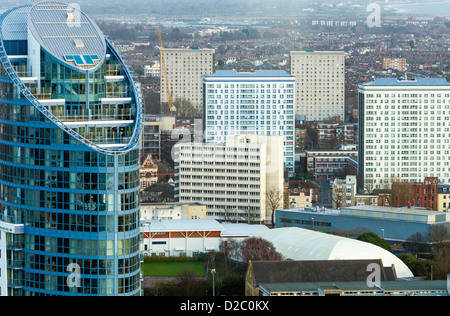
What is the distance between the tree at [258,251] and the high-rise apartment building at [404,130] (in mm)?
16380

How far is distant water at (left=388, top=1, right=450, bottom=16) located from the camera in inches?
2586

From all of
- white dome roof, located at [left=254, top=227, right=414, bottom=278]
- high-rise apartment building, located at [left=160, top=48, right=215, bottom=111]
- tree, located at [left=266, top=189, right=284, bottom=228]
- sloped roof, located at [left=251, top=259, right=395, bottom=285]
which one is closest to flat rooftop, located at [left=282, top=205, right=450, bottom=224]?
tree, located at [left=266, top=189, right=284, bottom=228]

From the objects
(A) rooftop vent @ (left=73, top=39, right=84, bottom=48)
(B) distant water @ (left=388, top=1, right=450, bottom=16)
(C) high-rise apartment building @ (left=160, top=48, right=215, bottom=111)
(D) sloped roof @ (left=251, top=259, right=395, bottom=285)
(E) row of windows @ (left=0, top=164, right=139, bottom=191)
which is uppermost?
(B) distant water @ (left=388, top=1, right=450, bottom=16)

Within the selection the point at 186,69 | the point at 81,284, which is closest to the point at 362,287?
the point at 81,284

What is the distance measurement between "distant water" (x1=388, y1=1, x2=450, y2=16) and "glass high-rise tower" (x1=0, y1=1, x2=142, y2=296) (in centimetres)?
5548

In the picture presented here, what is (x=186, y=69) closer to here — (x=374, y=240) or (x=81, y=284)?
(x=374, y=240)

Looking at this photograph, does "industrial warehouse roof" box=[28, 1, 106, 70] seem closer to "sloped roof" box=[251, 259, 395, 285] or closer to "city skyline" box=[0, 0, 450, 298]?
"city skyline" box=[0, 0, 450, 298]

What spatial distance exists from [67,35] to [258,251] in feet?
30.8

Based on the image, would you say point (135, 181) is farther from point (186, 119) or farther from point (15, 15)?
point (186, 119)

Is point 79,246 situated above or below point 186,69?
below

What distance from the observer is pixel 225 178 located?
2973 cm

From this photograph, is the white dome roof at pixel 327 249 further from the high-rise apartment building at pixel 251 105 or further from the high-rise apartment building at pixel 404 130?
the high-rise apartment building at pixel 251 105

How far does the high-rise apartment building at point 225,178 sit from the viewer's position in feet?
97.3
